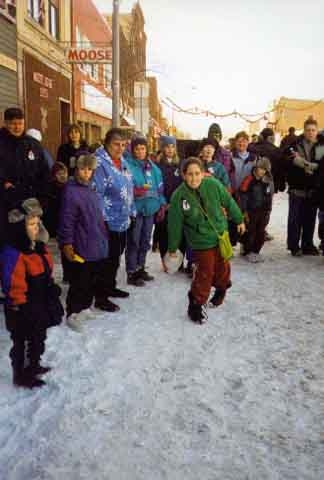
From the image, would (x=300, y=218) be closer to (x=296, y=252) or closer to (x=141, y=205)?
(x=296, y=252)

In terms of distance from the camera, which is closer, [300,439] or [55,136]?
[300,439]

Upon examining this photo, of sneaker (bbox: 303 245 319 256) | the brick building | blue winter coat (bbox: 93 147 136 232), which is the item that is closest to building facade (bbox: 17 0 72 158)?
the brick building

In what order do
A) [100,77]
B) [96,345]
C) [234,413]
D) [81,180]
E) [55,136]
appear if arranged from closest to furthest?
[234,413] → [96,345] → [81,180] → [55,136] → [100,77]

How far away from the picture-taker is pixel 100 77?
75.3ft

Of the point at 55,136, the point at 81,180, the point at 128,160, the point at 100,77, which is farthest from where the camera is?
the point at 100,77

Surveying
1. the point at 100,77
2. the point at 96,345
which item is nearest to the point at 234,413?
the point at 96,345

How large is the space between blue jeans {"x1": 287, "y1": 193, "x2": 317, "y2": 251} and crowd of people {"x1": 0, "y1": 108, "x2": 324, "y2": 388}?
0.37 ft

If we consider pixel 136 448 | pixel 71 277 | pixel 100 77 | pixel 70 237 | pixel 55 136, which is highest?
pixel 100 77

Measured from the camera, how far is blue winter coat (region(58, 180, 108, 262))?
13.7 ft

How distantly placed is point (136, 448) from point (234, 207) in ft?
9.19

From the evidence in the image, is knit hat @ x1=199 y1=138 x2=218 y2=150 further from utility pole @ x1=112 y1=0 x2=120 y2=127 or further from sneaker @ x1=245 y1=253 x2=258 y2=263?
utility pole @ x1=112 y1=0 x2=120 y2=127

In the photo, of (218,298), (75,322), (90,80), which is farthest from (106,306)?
(90,80)

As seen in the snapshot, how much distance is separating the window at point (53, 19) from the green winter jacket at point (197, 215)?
40.8 feet

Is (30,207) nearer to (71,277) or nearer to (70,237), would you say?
(70,237)
